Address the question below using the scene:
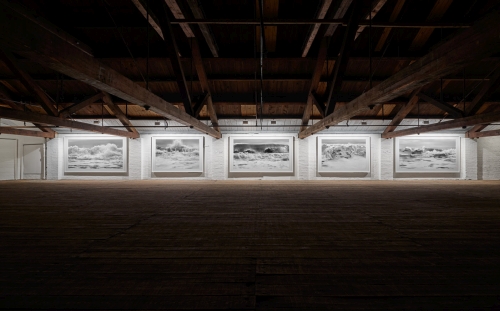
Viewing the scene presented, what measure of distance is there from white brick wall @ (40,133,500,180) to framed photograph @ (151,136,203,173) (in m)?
0.34

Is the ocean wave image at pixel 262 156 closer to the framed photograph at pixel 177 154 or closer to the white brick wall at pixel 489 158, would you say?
the framed photograph at pixel 177 154

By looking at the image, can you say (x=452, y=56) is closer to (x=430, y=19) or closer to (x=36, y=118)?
(x=430, y=19)

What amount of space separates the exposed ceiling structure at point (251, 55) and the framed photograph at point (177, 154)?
2.34m

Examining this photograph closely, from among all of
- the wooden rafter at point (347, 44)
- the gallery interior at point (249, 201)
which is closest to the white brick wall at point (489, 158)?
the gallery interior at point (249, 201)

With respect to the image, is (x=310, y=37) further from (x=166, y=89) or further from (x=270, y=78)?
(x=166, y=89)

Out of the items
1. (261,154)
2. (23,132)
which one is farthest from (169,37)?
(23,132)

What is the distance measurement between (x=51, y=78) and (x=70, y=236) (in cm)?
935

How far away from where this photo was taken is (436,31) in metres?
7.43

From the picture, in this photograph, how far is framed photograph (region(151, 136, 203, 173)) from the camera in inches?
536

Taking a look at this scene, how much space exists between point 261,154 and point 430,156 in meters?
9.48

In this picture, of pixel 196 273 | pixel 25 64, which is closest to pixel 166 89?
pixel 25 64

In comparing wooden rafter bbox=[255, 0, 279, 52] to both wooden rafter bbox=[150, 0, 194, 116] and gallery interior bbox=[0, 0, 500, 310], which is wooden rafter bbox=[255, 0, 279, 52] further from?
wooden rafter bbox=[150, 0, 194, 116]

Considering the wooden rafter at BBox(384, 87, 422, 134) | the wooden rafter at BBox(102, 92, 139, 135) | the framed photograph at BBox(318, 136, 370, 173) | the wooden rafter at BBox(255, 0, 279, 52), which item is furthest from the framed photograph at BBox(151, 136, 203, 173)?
the wooden rafter at BBox(384, 87, 422, 134)

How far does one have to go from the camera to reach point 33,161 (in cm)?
1405
